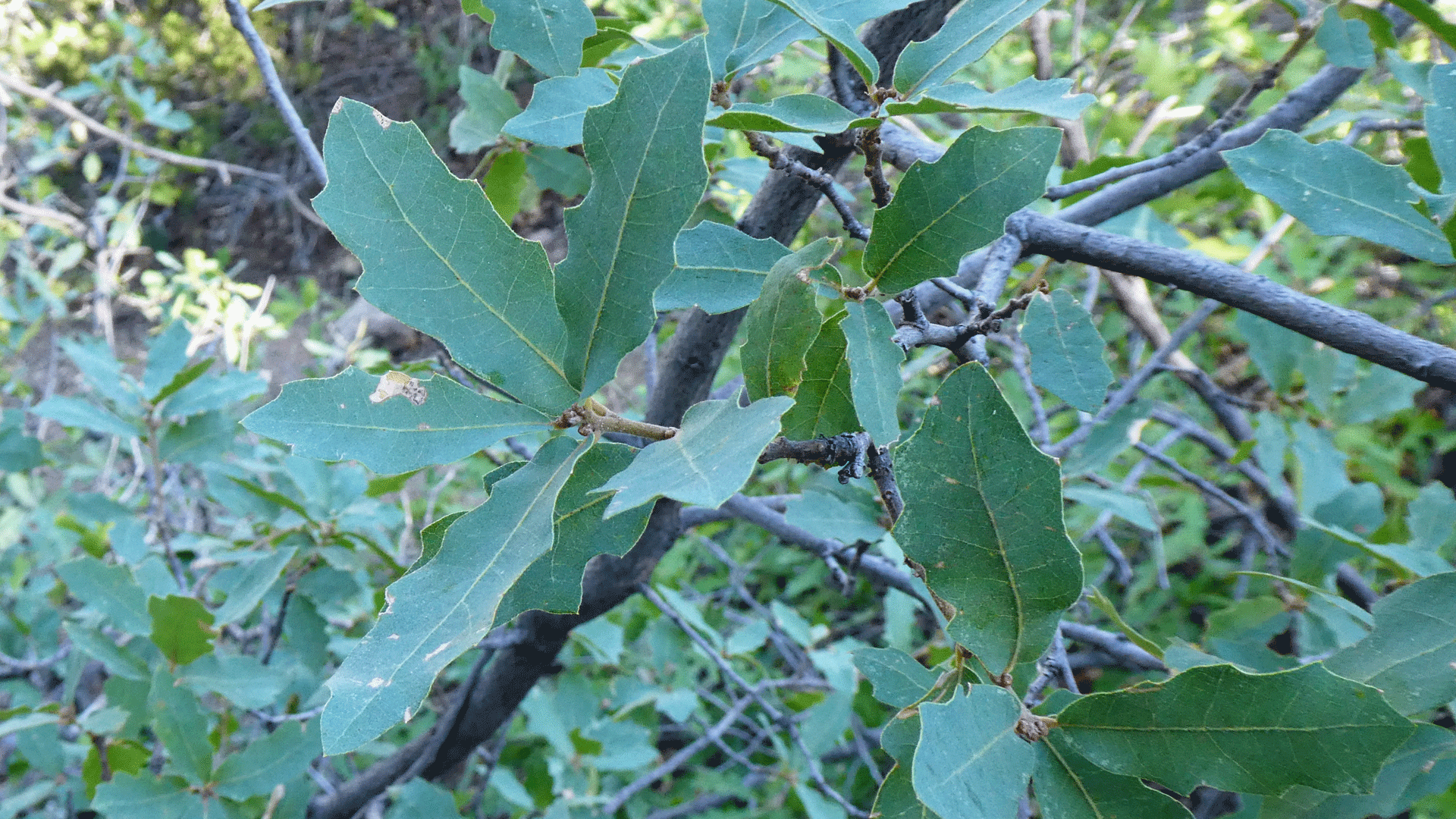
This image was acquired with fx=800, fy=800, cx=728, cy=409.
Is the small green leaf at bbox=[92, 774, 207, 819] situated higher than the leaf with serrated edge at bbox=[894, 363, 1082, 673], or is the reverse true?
the leaf with serrated edge at bbox=[894, 363, 1082, 673]

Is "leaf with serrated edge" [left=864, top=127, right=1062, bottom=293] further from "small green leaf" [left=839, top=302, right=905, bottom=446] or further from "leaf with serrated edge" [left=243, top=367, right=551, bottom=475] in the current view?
"leaf with serrated edge" [left=243, top=367, right=551, bottom=475]

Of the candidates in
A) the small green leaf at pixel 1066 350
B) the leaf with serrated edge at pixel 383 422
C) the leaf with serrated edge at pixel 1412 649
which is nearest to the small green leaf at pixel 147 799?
the leaf with serrated edge at pixel 383 422

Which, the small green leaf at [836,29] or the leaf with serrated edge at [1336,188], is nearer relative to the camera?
the small green leaf at [836,29]

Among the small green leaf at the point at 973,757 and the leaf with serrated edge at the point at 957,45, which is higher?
the leaf with serrated edge at the point at 957,45

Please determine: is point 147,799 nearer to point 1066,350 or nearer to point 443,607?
point 443,607

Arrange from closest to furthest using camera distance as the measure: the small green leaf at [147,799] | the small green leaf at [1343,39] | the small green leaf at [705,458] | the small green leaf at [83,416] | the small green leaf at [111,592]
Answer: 1. the small green leaf at [705,458]
2. the small green leaf at [1343,39]
3. the small green leaf at [147,799]
4. the small green leaf at [111,592]
5. the small green leaf at [83,416]

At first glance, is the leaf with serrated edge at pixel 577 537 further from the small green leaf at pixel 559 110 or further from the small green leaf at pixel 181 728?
the small green leaf at pixel 181 728

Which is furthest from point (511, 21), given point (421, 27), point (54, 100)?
point (421, 27)

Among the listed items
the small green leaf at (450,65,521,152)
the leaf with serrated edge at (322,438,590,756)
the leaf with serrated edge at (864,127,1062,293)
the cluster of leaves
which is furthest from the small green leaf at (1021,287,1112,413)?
the small green leaf at (450,65,521,152)
